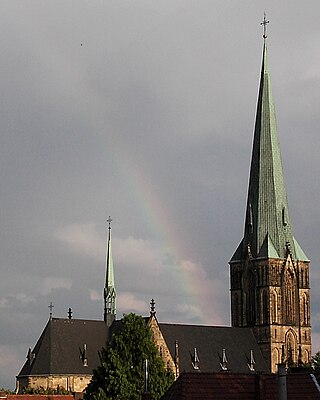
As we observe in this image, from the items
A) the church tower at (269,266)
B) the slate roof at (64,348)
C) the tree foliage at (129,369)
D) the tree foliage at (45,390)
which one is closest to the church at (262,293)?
the church tower at (269,266)

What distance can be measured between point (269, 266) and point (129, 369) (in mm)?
65606

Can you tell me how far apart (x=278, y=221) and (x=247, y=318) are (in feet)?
46.7

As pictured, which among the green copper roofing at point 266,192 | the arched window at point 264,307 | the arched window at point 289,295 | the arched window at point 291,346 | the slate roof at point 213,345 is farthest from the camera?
the arched window at point 289,295

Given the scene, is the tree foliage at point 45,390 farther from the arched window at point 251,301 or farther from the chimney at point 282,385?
the chimney at point 282,385

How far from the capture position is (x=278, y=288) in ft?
447

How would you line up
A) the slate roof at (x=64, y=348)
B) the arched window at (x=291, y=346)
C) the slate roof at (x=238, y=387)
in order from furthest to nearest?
the arched window at (x=291, y=346) < the slate roof at (x=64, y=348) < the slate roof at (x=238, y=387)

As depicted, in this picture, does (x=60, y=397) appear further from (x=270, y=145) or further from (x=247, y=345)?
(x=270, y=145)

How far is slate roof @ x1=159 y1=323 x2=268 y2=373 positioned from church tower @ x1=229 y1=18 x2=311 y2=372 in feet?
6.19

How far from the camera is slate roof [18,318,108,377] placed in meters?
119

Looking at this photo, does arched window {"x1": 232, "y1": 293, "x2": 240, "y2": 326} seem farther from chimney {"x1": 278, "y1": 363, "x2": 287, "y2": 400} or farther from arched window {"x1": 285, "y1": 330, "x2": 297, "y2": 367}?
chimney {"x1": 278, "y1": 363, "x2": 287, "y2": 400}

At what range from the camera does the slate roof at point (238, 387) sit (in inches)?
1548

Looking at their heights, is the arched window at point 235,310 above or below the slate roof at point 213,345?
above

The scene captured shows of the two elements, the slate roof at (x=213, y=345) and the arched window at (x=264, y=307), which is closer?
the slate roof at (x=213, y=345)

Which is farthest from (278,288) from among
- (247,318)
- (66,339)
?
(66,339)
